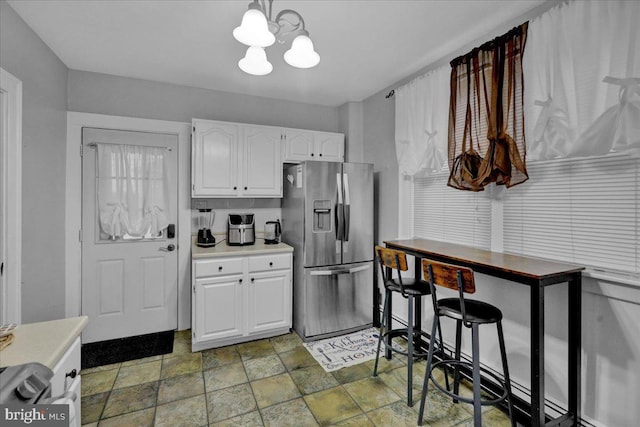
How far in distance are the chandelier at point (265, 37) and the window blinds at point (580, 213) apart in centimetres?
162

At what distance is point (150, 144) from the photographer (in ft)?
10.3

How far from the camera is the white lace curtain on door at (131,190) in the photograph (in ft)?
9.85

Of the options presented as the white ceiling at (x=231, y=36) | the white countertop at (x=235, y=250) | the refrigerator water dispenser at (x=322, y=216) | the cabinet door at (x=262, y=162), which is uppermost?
the white ceiling at (x=231, y=36)

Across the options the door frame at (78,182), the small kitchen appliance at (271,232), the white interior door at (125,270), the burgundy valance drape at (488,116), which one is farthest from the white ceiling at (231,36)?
the small kitchen appliance at (271,232)

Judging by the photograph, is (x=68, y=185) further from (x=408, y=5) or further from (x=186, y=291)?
(x=408, y=5)

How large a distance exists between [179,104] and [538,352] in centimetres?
367

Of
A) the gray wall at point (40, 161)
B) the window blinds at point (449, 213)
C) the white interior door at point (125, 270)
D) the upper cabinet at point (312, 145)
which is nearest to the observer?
the gray wall at point (40, 161)

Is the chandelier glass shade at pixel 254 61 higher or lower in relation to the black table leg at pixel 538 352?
higher

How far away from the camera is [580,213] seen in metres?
1.81

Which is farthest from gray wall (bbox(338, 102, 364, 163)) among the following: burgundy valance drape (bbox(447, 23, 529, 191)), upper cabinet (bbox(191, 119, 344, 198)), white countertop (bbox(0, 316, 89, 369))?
white countertop (bbox(0, 316, 89, 369))

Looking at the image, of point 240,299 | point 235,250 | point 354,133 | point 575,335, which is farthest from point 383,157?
point 575,335

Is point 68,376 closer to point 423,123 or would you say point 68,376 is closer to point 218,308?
point 218,308

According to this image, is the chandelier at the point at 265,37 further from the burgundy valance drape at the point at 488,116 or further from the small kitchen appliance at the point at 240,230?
the small kitchen appliance at the point at 240,230

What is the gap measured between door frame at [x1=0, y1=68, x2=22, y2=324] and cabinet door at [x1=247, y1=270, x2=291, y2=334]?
1.66 m
